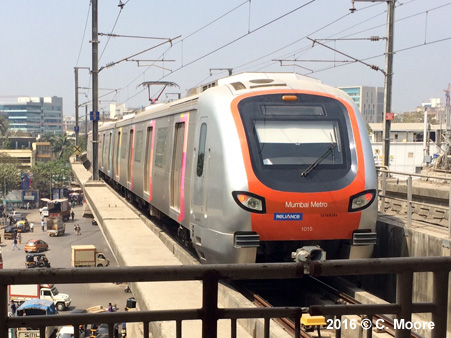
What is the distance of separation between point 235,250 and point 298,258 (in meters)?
0.76

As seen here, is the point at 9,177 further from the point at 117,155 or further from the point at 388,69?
the point at 388,69

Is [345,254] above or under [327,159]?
under

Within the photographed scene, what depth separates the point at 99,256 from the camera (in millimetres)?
47062

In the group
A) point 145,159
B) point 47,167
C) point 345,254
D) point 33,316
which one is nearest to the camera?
point 33,316

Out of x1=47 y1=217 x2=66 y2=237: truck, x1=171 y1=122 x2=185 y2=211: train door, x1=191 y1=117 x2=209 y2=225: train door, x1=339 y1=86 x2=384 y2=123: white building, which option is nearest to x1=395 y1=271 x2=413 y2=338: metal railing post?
x1=191 y1=117 x2=209 y2=225: train door

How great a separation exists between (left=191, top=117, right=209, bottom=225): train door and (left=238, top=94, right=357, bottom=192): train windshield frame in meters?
0.87

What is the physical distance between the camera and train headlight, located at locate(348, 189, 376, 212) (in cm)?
802

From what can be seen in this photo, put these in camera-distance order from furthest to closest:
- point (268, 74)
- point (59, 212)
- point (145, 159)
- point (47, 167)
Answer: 1. point (47, 167)
2. point (59, 212)
3. point (145, 159)
4. point (268, 74)

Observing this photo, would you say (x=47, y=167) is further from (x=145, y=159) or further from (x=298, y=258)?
(x=298, y=258)

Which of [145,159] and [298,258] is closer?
[298,258]

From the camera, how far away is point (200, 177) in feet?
28.9

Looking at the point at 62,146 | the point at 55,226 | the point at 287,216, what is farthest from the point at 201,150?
the point at 62,146

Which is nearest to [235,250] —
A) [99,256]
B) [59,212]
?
[99,256]

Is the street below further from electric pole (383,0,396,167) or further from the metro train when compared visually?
the metro train
